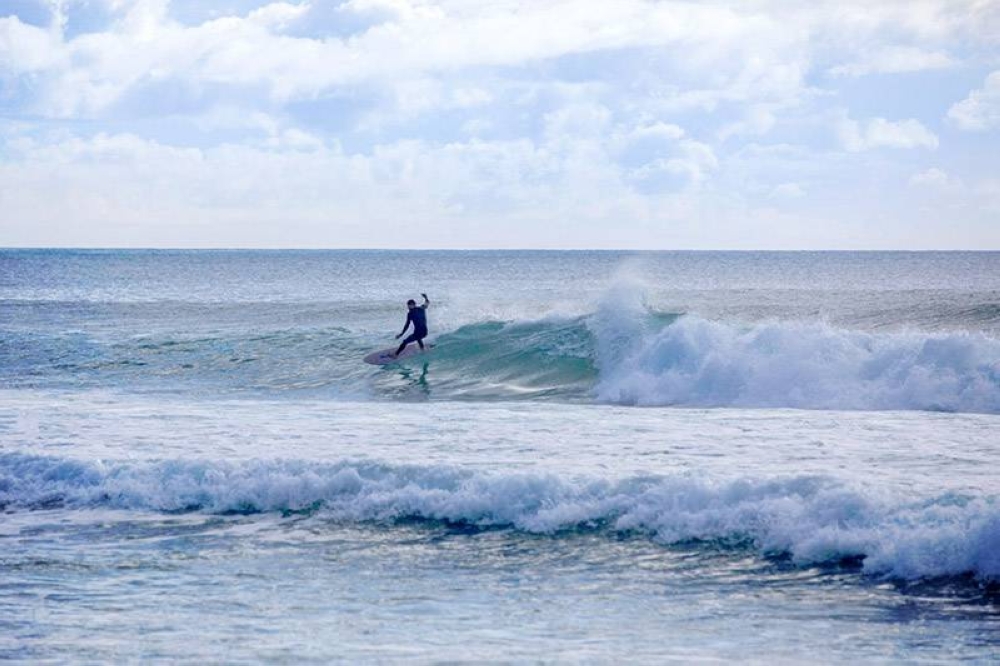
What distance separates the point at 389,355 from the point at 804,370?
9742mm

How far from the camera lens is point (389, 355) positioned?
24328 millimetres

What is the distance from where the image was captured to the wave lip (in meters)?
17.3

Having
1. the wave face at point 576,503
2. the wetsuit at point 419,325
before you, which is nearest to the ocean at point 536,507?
the wave face at point 576,503

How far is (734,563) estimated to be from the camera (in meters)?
9.14

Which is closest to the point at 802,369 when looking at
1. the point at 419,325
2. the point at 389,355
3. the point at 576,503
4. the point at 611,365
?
the point at 611,365

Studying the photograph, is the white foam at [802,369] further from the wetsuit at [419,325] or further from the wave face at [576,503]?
the wave face at [576,503]

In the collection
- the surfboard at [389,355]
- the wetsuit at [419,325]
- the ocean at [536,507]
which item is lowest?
the ocean at [536,507]

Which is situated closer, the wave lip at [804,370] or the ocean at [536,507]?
the ocean at [536,507]

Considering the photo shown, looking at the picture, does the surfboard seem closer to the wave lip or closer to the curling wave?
the curling wave

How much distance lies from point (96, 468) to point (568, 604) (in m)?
6.67

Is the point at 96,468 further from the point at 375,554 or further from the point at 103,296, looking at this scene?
the point at 103,296

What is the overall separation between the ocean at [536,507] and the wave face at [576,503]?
0.03 metres

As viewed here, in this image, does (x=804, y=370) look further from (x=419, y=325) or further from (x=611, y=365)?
(x=419, y=325)

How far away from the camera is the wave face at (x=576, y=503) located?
902cm
